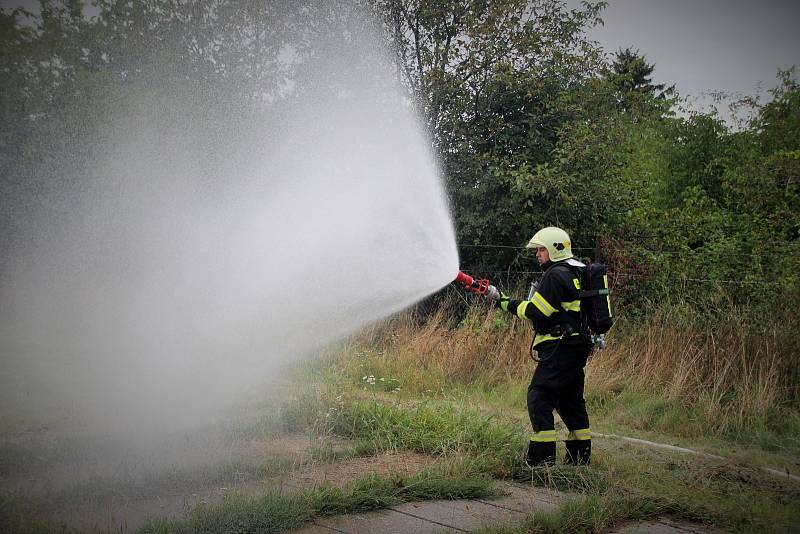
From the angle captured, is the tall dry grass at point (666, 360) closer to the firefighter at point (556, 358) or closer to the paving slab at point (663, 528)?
the firefighter at point (556, 358)

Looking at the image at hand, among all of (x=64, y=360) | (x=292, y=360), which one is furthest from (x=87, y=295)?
(x=292, y=360)

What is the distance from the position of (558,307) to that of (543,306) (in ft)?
0.47

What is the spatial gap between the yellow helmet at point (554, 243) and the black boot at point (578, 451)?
5.07ft

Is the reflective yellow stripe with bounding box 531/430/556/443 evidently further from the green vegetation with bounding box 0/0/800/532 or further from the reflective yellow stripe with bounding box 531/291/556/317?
the reflective yellow stripe with bounding box 531/291/556/317

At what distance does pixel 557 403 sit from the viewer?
19.1 ft

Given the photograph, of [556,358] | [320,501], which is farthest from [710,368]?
[320,501]

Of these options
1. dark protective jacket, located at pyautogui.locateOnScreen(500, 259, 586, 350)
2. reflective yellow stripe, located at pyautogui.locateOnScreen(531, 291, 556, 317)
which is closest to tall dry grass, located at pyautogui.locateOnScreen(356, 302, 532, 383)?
dark protective jacket, located at pyautogui.locateOnScreen(500, 259, 586, 350)

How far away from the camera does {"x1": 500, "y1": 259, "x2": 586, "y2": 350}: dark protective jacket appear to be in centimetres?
558

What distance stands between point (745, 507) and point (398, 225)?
18.6 ft

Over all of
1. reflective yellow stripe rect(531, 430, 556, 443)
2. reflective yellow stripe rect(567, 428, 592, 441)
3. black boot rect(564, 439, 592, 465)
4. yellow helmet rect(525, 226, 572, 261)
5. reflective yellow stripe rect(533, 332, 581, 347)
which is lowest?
black boot rect(564, 439, 592, 465)

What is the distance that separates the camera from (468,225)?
39.3ft

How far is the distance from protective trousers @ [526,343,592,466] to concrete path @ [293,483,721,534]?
0.62 m

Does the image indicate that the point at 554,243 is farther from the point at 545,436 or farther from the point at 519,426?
the point at 519,426

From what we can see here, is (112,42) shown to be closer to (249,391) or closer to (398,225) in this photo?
(398,225)
